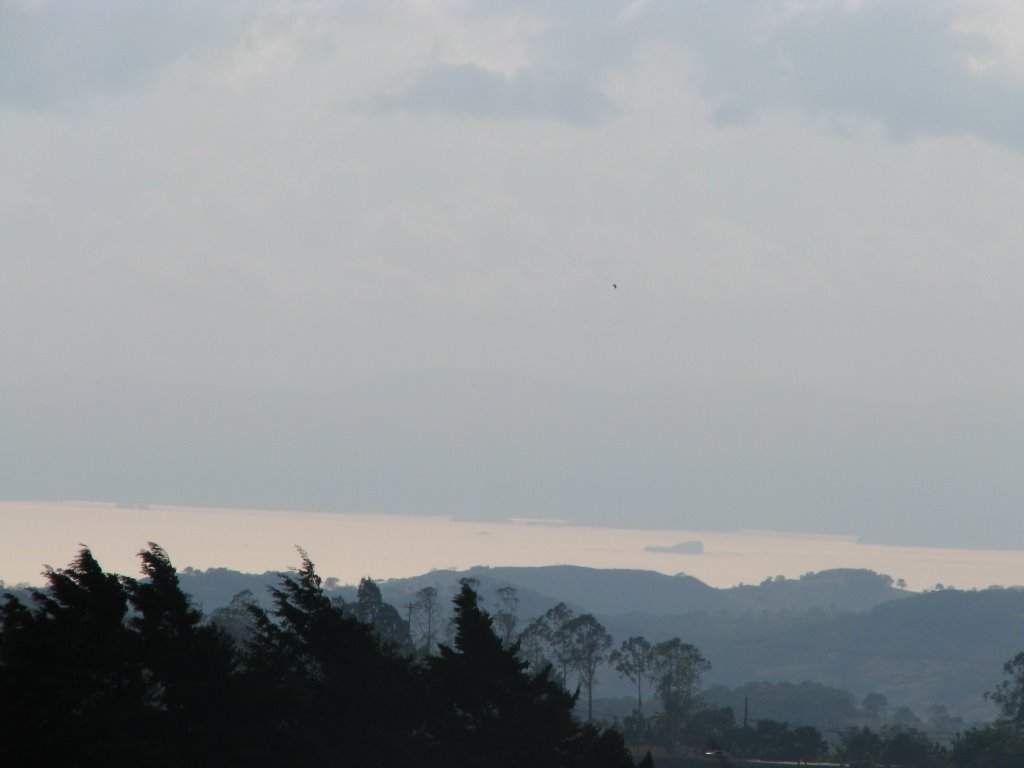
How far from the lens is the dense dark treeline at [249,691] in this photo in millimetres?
41562

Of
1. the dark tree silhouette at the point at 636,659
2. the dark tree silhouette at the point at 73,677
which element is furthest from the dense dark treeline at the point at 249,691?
the dark tree silhouette at the point at 636,659

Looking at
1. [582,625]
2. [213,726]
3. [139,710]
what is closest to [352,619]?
[213,726]

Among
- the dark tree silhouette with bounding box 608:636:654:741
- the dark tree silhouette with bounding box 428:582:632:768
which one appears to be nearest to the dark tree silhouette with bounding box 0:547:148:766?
the dark tree silhouette with bounding box 428:582:632:768

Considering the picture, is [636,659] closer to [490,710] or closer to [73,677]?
[490,710]

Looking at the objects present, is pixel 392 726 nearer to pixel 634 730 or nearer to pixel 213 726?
pixel 213 726

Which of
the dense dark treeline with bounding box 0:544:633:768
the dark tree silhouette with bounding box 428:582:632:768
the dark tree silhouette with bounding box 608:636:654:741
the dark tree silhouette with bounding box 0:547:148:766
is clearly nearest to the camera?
the dark tree silhouette with bounding box 0:547:148:766

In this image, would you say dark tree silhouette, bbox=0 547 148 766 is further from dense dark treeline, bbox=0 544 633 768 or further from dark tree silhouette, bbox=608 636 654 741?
dark tree silhouette, bbox=608 636 654 741

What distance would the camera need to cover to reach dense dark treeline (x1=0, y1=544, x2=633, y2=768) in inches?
1636

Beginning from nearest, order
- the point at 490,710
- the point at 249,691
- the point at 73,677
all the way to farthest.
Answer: the point at 73,677 < the point at 249,691 < the point at 490,710

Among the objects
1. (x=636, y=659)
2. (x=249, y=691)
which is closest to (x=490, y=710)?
(x=249, y=691)

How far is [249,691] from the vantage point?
49406 mm

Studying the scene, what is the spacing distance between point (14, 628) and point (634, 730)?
135 meters

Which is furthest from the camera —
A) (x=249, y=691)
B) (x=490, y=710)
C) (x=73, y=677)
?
(x=490, y=710)

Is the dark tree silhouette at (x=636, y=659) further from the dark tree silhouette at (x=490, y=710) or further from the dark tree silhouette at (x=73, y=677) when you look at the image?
the dark tree silhouette at (x=73, y=677)
